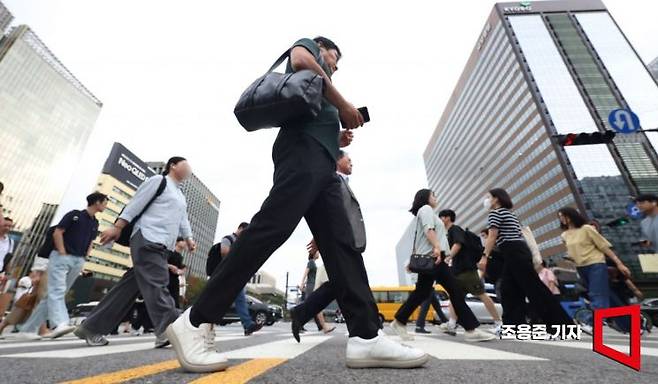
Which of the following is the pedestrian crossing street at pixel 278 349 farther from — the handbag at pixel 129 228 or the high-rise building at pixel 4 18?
the high-rise building at pixel 4 18

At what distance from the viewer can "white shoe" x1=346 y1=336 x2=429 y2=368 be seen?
1489 millimetres

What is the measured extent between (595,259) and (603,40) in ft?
315

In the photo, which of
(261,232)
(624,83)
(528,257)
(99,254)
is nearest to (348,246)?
(261,232)

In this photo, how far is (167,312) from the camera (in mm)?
2732

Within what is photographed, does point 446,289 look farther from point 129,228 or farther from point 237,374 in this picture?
point 129,228

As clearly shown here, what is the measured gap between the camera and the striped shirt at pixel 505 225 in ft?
12.7

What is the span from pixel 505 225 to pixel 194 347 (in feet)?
12.1

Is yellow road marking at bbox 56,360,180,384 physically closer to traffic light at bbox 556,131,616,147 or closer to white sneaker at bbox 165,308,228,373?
white sneaker at bbox 165,308,228,373

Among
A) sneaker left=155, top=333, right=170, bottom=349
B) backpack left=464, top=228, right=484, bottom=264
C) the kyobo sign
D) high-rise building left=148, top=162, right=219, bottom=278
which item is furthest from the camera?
high-rise building left=148, top=162, right=219, bottom=278

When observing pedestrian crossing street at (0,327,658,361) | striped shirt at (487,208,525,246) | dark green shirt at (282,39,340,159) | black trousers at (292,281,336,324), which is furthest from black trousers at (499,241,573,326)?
dark green shirt at (282,39,340,159)

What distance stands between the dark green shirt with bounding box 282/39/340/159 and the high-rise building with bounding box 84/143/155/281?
73.1 m

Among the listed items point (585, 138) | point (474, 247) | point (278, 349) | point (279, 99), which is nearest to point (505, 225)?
point (474, 247)

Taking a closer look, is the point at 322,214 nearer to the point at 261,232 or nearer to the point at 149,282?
the point at 261,232

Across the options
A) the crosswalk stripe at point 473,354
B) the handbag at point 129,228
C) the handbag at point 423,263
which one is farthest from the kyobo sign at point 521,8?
the handbag at point 129,228
